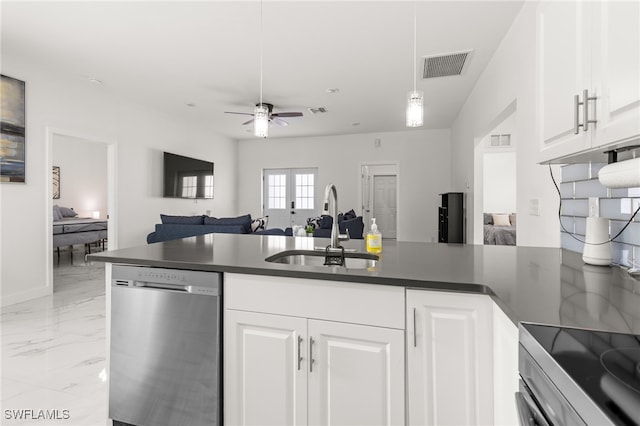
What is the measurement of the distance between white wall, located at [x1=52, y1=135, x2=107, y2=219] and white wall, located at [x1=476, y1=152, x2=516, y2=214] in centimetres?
890

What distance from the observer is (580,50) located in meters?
1.11

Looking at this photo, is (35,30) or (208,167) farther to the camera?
(208,167)

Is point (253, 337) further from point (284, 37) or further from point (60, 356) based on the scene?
point (284, 37)

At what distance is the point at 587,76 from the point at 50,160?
4960mm

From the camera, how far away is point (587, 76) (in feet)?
3.51

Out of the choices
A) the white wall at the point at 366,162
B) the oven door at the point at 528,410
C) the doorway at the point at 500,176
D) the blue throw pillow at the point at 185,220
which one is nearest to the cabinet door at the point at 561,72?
the oven door at the point at 528,410

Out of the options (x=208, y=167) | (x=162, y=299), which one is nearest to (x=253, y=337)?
(x=162, y=299)

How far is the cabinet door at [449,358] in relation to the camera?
1038 millimetres

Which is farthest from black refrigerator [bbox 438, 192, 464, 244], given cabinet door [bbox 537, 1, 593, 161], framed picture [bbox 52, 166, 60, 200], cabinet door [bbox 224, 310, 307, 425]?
framed picture [bbox 52, 166, 60, 200]

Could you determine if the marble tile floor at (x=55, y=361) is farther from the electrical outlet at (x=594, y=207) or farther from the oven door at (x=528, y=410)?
the electrical outlet at (x=594, y=207)

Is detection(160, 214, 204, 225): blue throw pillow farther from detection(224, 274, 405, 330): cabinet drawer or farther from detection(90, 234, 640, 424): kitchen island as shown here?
detection(224, 274, 405, 330): cabinet drawer

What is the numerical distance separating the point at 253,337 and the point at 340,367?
1.18 ft

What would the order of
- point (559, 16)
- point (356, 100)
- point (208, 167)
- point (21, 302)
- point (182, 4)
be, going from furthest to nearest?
point (208, 167) < point (356, 100) < point (21, 302) < point (182, 4) < point (559, 16)

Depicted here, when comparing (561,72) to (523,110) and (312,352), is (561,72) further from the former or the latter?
(523,110)
